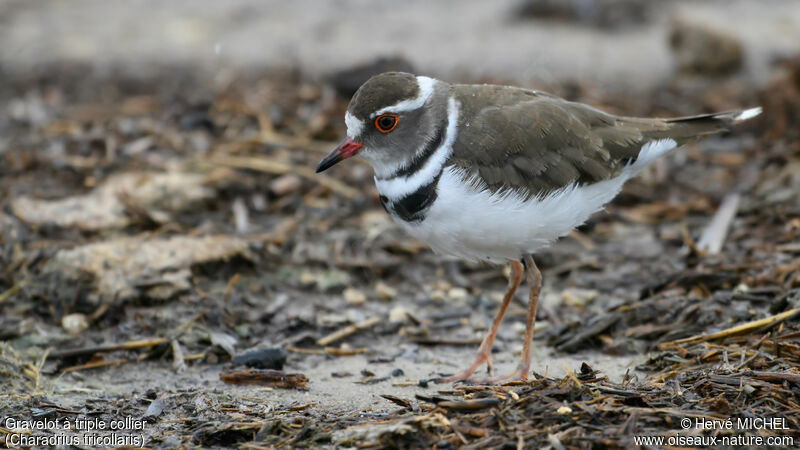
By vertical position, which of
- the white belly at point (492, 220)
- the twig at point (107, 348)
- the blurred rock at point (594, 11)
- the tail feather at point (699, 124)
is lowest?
the twig at point (107, 348)

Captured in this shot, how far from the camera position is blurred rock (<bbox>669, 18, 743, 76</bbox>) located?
9.93 m

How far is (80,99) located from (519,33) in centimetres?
575

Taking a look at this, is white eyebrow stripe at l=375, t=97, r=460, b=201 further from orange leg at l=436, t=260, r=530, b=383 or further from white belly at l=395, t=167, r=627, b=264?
orange leg at l=436, t=260, r=530, b=383

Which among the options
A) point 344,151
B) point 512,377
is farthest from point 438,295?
point 344,151

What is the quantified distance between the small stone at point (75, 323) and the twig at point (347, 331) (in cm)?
157

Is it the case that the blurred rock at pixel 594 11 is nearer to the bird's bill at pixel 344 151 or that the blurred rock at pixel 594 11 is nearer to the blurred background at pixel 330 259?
the blurred background at pixel 330 259

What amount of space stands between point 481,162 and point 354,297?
1.93 metres

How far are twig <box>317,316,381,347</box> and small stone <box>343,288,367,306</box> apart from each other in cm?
26

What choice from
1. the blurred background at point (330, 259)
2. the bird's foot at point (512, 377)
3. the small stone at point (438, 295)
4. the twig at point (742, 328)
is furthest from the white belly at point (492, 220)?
the small stone at point (438, 295)

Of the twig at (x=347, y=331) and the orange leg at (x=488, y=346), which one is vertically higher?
the orange leg at (x=488, y=346)

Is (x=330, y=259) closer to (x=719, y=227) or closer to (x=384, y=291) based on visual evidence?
(x=384, y=291)

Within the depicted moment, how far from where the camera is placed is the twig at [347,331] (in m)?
5.64

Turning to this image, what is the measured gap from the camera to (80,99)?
30.9 ft

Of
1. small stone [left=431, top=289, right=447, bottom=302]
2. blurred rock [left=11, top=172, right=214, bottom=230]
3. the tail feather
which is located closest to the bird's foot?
small stone [left=431, top=289, right=447, bottom=302]
